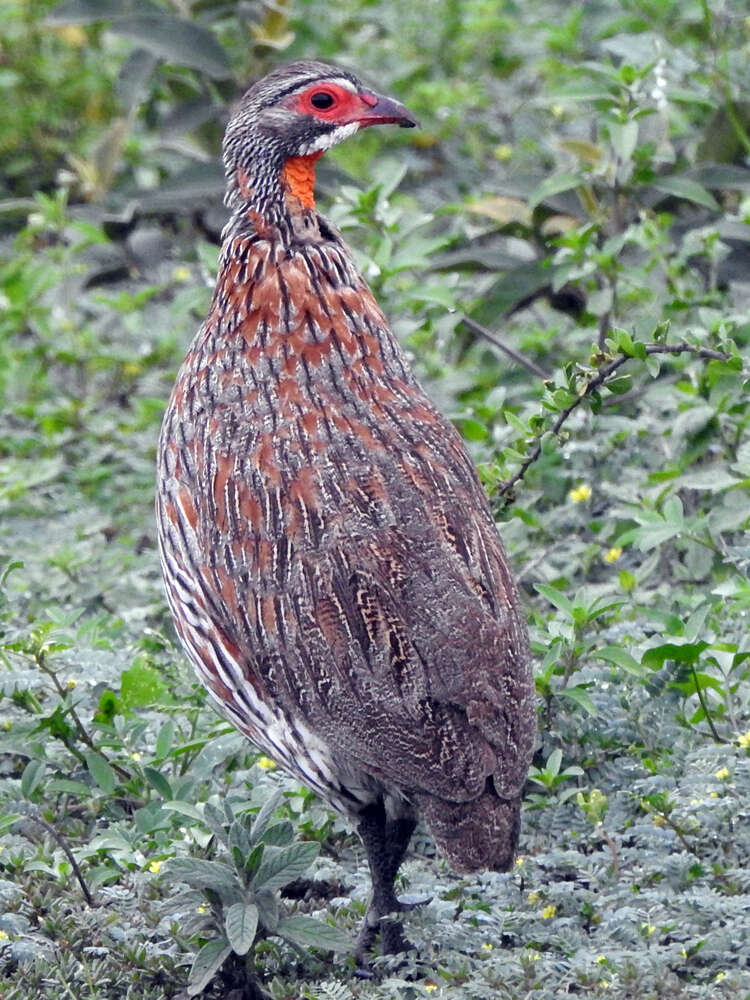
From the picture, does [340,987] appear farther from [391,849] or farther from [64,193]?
[64,193]

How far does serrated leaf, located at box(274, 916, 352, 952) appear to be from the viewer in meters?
3.83

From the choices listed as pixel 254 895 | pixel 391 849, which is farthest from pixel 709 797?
pixel 254 895

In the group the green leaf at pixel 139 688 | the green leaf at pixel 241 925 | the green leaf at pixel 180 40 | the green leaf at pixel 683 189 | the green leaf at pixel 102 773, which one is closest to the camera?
the green leaf at pixel 241 925

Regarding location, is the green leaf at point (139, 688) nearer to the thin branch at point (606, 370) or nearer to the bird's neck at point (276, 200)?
the thin branch at point (606, 370)

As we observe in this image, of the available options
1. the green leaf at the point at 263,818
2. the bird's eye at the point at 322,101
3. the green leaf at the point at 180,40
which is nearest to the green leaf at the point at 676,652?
the green leaf at the point at 263,818

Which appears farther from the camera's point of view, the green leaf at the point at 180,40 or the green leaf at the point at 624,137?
the green leaf at the point at 180,40

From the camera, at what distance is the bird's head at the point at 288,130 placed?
14.3ft

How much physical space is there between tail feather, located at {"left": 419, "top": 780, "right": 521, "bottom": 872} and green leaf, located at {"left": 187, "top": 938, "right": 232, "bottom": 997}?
52cm

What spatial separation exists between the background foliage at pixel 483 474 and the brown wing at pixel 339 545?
0.35 m

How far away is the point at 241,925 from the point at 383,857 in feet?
1.36

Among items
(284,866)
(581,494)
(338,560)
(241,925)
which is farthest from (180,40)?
(241,925)

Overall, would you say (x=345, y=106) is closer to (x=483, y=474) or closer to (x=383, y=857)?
(x=483, y=474)

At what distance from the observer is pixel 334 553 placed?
150 inches

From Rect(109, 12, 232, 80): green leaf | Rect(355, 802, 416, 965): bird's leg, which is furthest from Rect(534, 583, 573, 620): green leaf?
Rect(109, 12, 232, 80): green leaf
